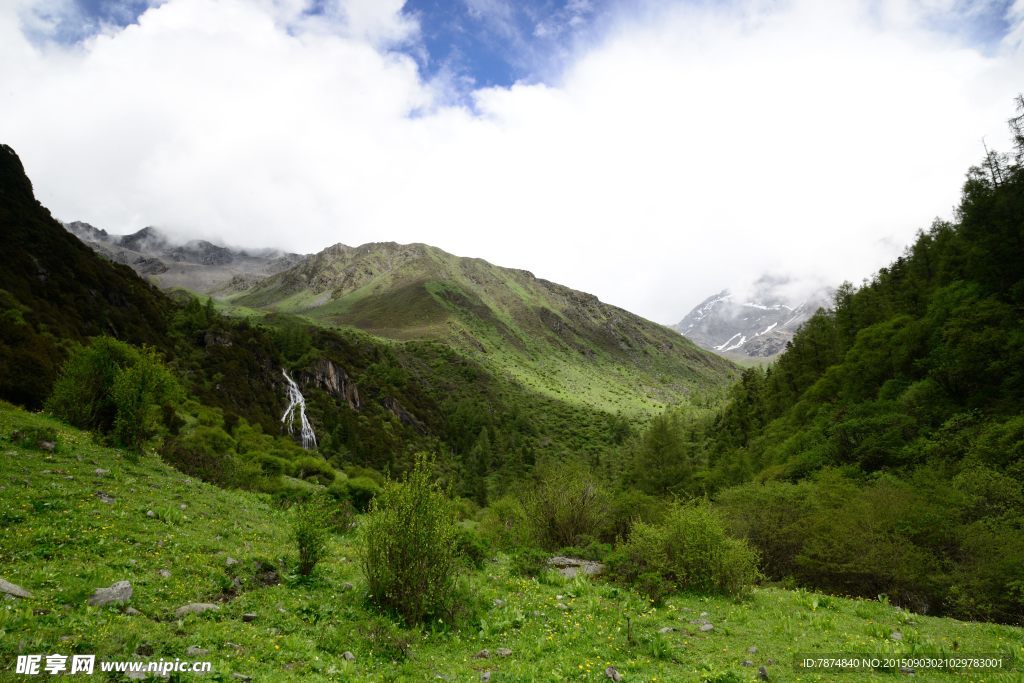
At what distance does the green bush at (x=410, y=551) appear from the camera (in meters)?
13.4

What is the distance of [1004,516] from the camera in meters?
21.9

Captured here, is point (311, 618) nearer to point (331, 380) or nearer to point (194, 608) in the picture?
point (194, 608)

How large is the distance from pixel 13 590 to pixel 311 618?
19.3 ft

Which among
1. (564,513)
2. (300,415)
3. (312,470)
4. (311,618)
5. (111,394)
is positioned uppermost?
(111,394)

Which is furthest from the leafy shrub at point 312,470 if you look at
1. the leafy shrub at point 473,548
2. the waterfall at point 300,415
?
the leafy shrub at point 473,548

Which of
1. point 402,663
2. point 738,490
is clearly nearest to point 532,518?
point 738,490

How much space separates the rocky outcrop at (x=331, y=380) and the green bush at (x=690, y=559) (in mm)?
88234

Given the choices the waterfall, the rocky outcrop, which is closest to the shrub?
the waterfall

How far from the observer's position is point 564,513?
1167 inches

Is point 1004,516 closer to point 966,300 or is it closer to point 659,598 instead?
point 659,598

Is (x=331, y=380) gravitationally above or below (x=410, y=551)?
above

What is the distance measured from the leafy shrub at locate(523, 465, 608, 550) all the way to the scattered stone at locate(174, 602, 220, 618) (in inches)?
802

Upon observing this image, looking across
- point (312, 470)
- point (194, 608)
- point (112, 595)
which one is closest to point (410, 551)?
point (194, 608)

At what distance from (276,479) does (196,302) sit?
62447 mm
